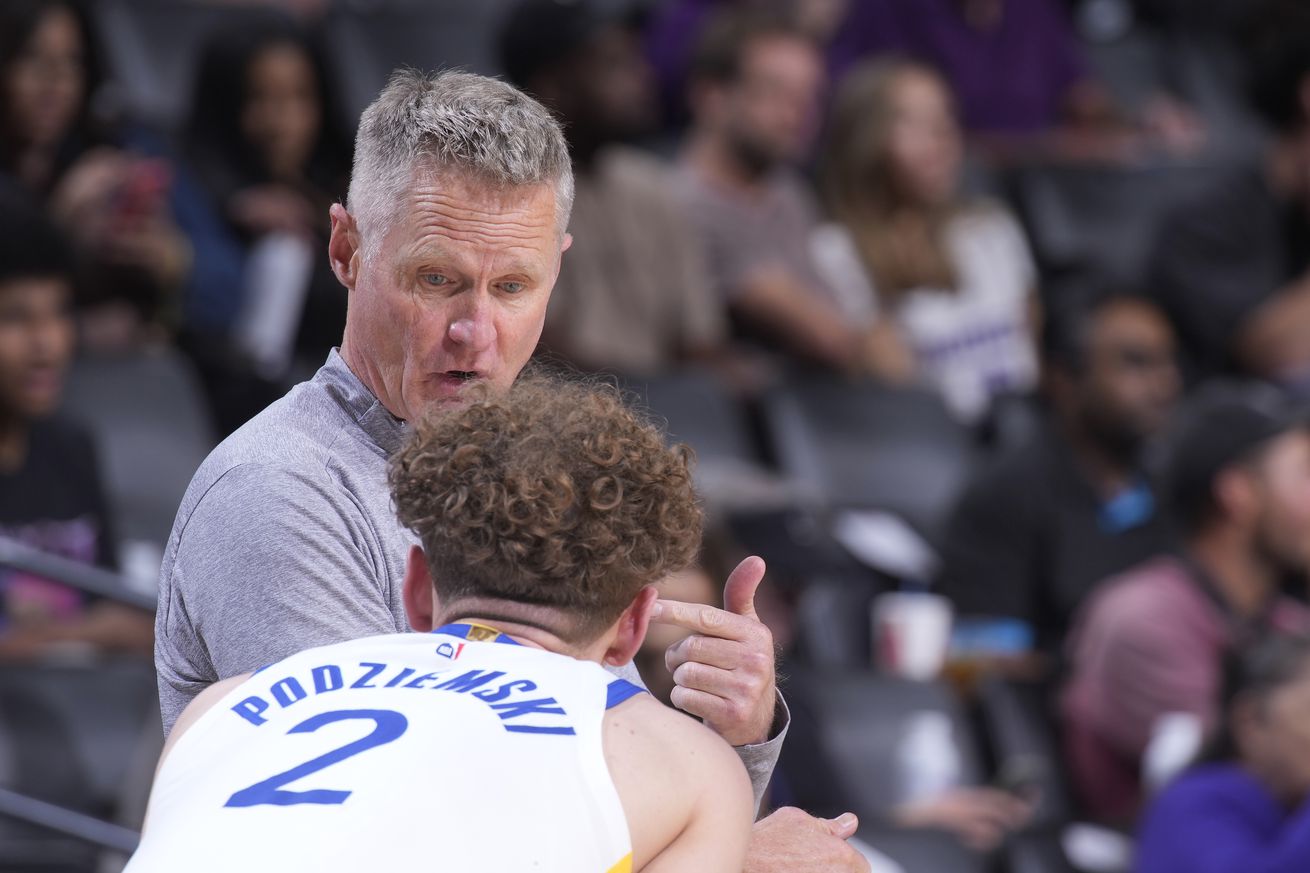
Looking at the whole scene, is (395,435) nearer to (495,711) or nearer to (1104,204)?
(495,711)

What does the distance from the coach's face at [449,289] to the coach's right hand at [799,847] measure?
19.7 inches

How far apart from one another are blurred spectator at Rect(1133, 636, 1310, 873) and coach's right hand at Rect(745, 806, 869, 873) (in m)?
2.69

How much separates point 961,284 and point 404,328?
4.92 metres

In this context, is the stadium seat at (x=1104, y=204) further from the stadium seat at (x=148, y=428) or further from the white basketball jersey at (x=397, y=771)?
the white basketball jersey at (x=397, y=771)

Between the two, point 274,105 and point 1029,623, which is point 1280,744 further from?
point 274,105

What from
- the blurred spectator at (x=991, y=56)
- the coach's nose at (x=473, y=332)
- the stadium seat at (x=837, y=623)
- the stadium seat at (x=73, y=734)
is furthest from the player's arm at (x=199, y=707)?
the blurred spectator at (x=991, y=56)

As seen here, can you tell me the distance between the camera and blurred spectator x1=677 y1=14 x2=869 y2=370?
645cm

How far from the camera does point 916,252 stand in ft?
22.0

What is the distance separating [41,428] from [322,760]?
140 inches

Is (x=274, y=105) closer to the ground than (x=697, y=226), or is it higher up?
higher up

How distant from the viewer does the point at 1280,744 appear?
15.1 feet

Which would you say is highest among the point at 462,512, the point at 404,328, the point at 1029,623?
the point at 404,328

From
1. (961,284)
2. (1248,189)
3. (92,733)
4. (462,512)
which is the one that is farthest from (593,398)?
(1248,189)

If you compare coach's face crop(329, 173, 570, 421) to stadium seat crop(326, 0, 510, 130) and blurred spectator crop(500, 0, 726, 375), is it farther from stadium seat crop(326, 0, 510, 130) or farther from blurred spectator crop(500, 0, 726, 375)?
stadium seat crop(326, 0, 510, 130)
